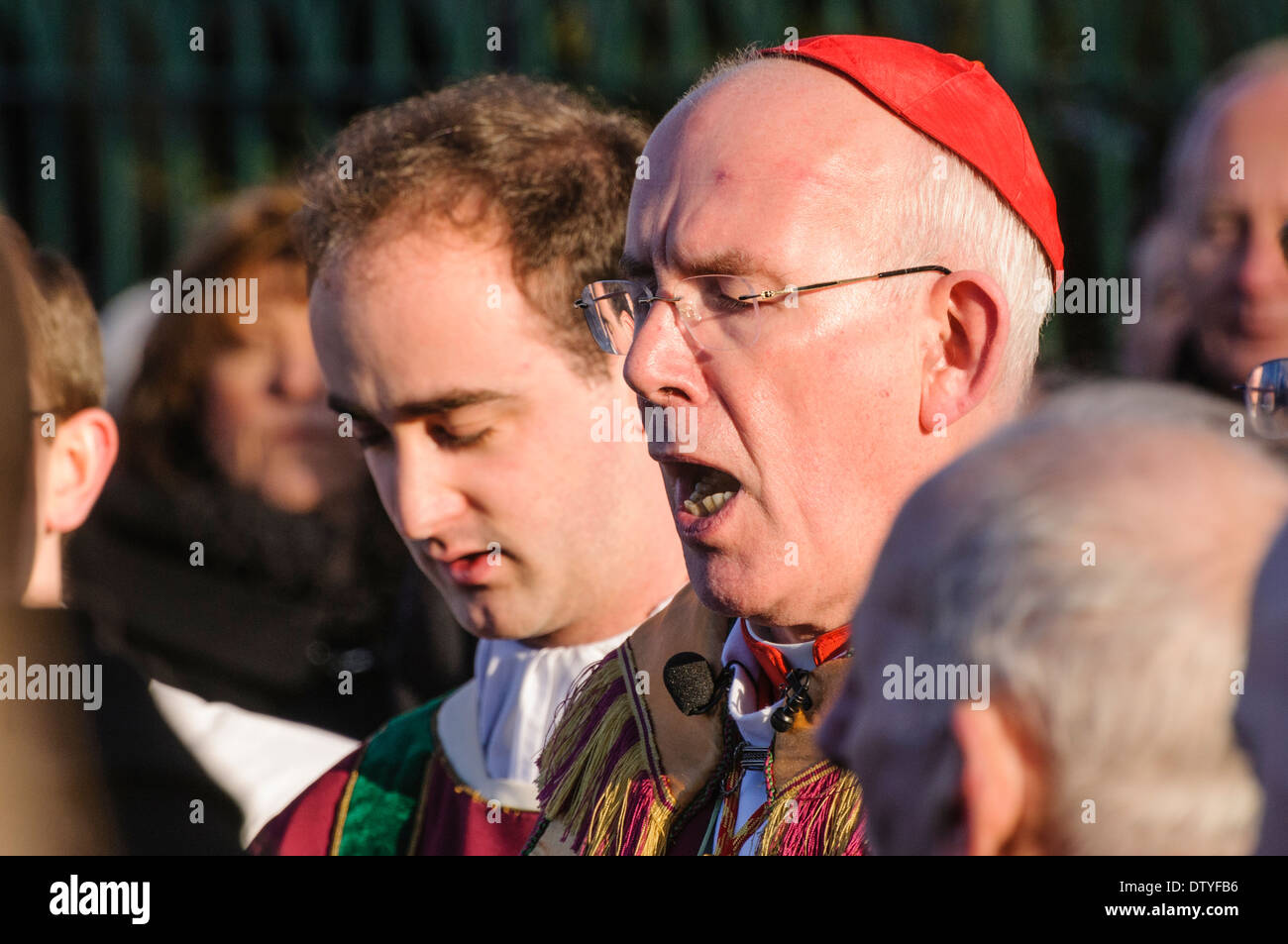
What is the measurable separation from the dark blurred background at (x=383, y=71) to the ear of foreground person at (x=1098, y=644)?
481cm

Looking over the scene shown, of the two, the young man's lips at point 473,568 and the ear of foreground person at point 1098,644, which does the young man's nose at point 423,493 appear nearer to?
the young man's lips at point 473,568

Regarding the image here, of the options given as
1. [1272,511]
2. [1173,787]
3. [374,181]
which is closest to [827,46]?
[374,181]

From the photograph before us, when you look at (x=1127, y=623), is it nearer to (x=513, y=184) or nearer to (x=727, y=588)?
(x=727, y=588)

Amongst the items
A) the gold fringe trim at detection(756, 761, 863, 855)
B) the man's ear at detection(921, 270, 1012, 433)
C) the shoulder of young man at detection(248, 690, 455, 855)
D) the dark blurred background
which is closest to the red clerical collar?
the gold fringe trim at detection(756, 761, 863, 855)

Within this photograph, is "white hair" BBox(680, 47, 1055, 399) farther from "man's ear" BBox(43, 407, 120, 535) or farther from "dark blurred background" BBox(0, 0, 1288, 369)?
"dark blurred background" BBox(0, 0, 1288, 369)

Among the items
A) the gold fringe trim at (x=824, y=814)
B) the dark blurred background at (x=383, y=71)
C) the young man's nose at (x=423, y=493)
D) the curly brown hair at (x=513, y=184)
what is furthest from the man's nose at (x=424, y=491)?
the dark blurred background at (x=383, y=71)

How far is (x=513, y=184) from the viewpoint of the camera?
8.64 ft

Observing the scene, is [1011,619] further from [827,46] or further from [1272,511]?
[827,46]

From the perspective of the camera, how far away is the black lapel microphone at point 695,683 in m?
2.06

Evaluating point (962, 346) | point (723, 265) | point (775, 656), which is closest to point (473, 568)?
point (775, 656)

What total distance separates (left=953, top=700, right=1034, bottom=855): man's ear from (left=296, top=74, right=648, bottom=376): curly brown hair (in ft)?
4.86

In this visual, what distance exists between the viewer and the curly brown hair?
102 inches

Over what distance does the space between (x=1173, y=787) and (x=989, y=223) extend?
1032 millimetres

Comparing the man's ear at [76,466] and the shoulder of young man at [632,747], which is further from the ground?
the man's ear at [76,466]
